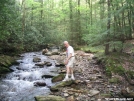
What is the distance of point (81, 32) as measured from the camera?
27469 millimetres

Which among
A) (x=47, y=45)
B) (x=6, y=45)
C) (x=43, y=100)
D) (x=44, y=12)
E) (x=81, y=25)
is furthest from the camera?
(x=44, y=12)

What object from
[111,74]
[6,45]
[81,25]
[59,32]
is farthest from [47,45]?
[111,74]

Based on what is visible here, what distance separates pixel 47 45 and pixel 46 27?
13.0 ft

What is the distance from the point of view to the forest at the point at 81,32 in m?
11.2

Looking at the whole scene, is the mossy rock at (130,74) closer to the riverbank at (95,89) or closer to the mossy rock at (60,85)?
the riverbank at (95,89)

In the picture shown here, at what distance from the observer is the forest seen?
36.7ft

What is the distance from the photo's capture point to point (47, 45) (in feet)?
103

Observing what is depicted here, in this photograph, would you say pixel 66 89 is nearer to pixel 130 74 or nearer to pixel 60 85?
pixel 60 85

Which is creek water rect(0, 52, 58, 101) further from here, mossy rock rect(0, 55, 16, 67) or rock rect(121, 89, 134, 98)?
rock rect(121, 89, 134, 98)

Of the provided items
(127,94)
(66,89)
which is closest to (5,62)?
(66,89)

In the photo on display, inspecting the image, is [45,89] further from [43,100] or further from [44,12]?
[44,12]

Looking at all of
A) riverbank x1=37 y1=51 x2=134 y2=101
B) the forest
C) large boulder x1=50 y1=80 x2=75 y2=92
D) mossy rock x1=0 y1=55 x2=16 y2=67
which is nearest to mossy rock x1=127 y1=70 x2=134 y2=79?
the forest

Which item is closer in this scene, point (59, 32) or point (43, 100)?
point (43, 100)

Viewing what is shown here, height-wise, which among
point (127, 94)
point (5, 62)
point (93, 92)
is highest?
point (5, 62)
